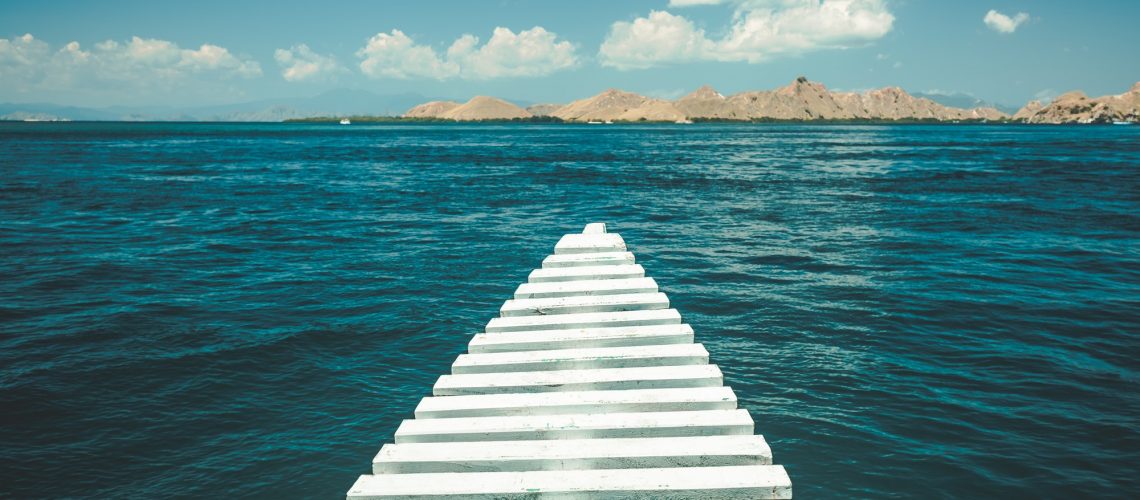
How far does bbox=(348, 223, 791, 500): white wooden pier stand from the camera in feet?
17.4

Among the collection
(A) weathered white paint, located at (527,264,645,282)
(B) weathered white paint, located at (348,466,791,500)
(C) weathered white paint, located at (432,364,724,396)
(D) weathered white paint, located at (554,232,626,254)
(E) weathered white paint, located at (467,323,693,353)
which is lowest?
(B) weathered white paint, located at (348,466,791,500)

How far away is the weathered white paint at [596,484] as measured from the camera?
5.16 m

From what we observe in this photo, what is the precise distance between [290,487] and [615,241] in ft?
21.8

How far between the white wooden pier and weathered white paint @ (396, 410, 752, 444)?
1 cm

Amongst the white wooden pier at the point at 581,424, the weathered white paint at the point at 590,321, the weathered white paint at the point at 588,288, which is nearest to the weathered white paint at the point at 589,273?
the weathered white paint at the point at 588,288

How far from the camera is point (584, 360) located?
743 centimetres

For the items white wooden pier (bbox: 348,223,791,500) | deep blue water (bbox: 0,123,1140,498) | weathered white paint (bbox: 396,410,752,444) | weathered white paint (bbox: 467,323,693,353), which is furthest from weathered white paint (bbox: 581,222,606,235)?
weathered white paint (bbox: 396,410,752,444)

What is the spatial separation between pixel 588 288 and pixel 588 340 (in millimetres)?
1796

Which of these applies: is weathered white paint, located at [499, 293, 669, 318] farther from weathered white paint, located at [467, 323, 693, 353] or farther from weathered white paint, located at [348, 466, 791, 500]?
weathered white paint, located at [348, 466, 791, 500]

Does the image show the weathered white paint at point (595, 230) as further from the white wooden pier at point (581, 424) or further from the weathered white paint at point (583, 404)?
the weathered white paint at point (583, 404)

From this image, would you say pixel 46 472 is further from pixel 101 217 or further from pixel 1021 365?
pixel 101 217

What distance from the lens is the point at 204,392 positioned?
12.4m

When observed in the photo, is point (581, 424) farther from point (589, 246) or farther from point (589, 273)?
point (589, 246)

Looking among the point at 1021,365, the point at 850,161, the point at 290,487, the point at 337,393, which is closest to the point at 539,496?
the point at 290,487
